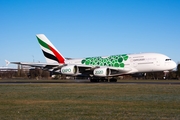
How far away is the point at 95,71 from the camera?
51.5 m

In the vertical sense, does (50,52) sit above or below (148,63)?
above

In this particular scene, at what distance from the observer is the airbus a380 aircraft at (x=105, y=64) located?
49.8 meters

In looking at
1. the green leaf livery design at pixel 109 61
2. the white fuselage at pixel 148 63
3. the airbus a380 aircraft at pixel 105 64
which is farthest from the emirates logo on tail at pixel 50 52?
the white fuselage at pixel 148 63

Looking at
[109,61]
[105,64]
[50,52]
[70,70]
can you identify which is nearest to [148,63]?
[109,61]

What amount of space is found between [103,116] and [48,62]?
152 feet

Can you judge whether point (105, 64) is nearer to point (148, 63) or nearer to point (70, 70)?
point (70, 70)

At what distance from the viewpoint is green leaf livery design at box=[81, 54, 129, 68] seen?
52062 mm

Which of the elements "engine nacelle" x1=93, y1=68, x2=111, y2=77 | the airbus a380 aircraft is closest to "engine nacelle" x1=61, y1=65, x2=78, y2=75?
the airbus a380 aircraft

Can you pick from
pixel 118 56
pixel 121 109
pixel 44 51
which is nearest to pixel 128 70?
pixel 118 56

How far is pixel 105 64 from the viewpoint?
54000 mm

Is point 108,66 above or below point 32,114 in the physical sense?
above

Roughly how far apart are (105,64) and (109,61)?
2.97 ft

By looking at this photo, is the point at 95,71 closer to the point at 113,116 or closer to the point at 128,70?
the point at 128,70

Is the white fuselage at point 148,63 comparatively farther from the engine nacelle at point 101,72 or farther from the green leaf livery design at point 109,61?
the engine nacelle at point 101,72
